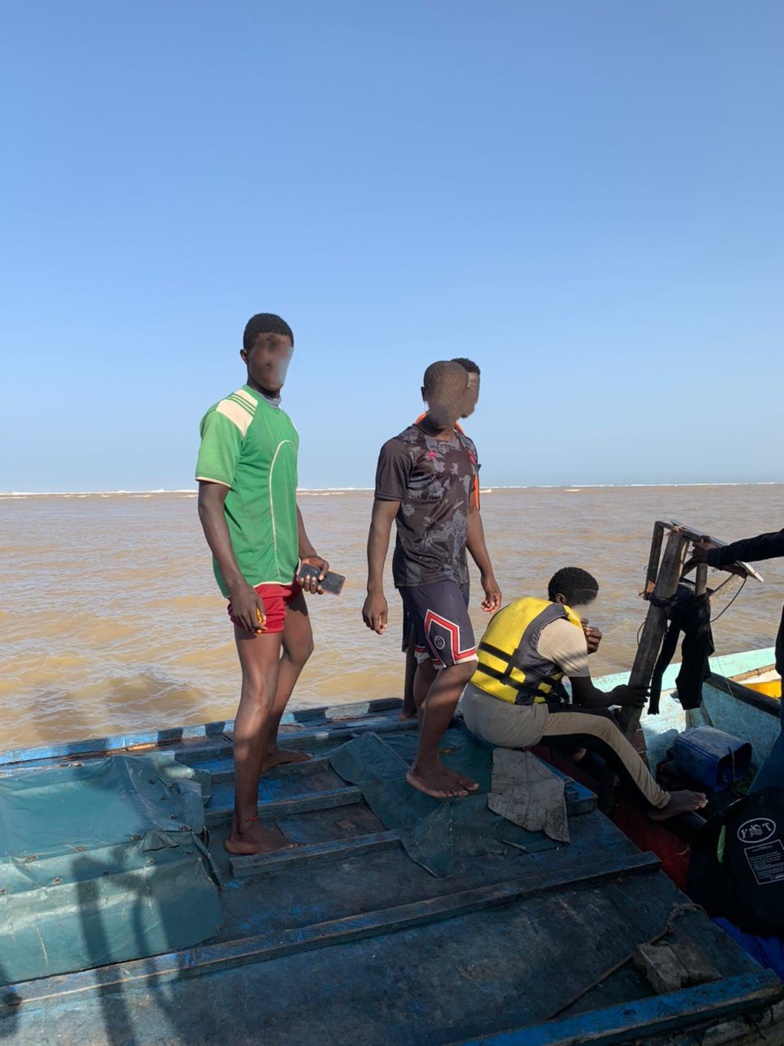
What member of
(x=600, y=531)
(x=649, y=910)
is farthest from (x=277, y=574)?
(x=600, y=531)

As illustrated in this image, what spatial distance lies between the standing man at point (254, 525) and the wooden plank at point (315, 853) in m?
0.07

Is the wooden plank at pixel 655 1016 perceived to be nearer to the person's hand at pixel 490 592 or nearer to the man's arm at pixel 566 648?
the man's arm at pixel 566 648

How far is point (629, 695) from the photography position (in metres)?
3.83

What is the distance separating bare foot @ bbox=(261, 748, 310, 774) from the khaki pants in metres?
0.95

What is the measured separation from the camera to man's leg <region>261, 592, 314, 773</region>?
3469mm

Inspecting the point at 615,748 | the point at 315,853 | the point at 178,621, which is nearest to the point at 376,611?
the point at 315,853

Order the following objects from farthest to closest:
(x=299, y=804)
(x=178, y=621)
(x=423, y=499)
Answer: (x=178, y=621), (x=423, y=499), (x=299, y=804)

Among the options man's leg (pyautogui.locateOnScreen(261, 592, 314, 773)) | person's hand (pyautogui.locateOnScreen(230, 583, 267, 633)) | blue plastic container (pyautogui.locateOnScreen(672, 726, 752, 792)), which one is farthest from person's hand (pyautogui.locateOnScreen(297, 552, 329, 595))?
blue plastic container (pyautogui.locateOnScreen(672, 726, 752, 792))

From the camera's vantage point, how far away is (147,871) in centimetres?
241

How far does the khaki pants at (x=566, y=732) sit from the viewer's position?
140 inches

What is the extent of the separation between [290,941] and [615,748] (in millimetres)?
1912

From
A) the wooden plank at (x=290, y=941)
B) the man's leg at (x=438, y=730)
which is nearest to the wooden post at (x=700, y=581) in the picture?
the man's leg at (x=438, y=730)

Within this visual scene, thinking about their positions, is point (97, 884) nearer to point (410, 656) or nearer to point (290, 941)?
point (290, 941)

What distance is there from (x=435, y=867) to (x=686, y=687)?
79.1 inches
